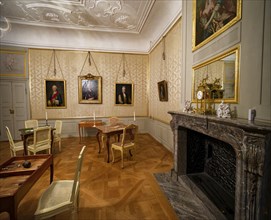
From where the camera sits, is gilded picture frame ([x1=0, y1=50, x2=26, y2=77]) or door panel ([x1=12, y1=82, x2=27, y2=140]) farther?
door panel ([x1=12, y1=82, x2=27, y2=140])

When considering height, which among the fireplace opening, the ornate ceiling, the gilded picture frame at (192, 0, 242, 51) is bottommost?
the fireplace opening

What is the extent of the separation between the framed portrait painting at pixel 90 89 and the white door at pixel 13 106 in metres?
2.49

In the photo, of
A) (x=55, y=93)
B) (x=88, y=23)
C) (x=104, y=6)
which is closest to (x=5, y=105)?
(x=55, y=93)

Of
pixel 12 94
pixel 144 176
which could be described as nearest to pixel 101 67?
pixel 12 94

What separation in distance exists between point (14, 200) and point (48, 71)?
653 cm

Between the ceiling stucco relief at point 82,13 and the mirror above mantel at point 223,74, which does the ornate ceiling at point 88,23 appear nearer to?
the ceiling stucco relief at point 82,13

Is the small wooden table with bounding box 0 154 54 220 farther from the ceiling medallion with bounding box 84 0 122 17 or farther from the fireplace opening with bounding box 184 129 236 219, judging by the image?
the ceiling medallion with bounding box 84 0 122 17

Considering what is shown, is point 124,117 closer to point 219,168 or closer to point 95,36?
point 95,36

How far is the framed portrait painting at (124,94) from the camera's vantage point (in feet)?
23.9

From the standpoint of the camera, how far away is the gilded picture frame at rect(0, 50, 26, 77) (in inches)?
251

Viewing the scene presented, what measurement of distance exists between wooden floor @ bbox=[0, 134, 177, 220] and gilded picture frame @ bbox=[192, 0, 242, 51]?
120 inches

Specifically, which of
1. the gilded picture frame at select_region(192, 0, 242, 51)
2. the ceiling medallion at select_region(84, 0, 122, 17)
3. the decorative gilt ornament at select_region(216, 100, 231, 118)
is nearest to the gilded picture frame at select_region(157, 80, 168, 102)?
the gilded picture frame at select_region(192, 0, 242, 51)

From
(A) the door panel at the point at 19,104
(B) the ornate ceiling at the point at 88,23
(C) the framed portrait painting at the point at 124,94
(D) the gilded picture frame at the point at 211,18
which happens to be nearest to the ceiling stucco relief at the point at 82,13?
(B) the ornate ceiling at the point at 88,23

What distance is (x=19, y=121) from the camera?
664 cm
